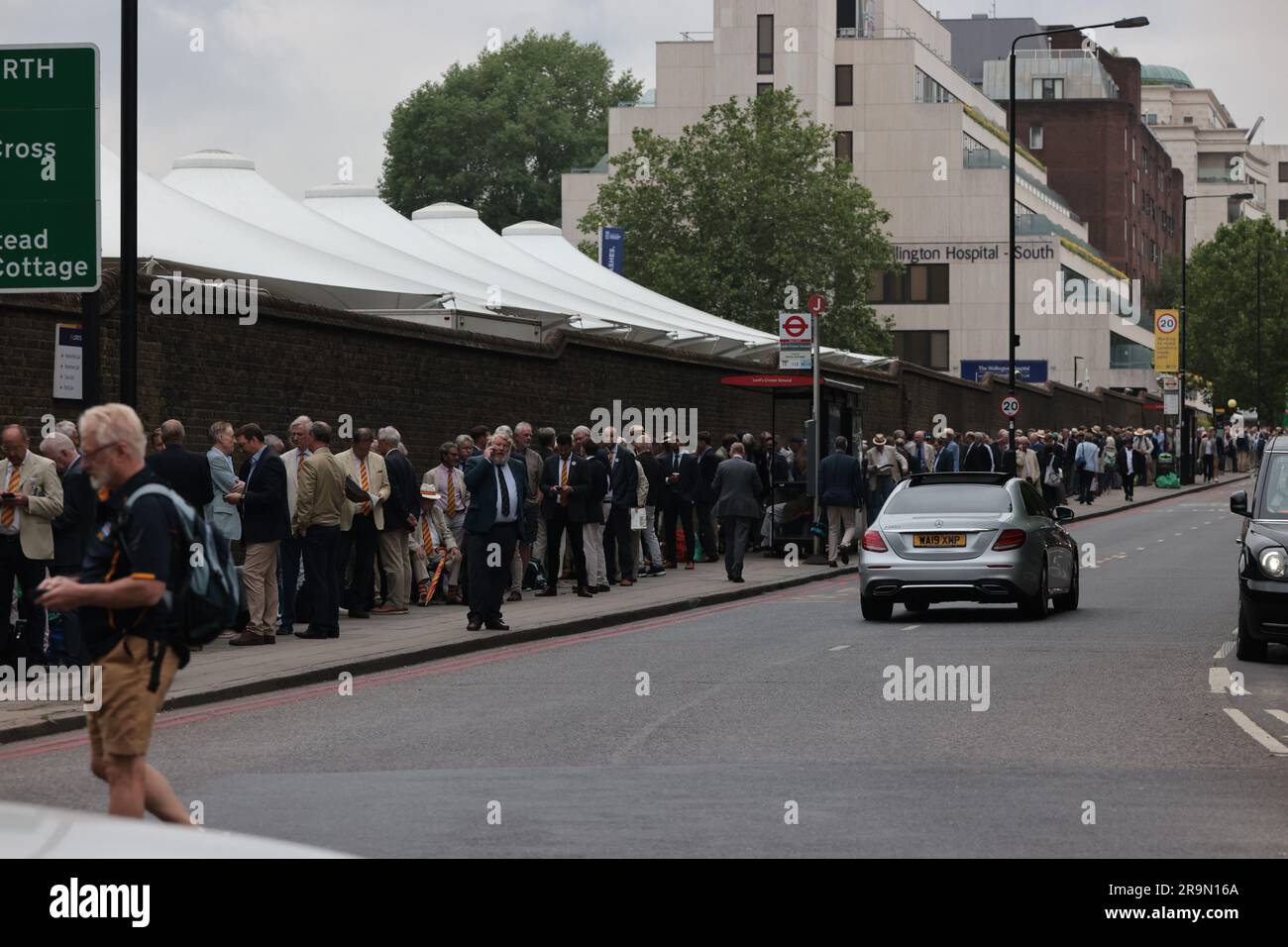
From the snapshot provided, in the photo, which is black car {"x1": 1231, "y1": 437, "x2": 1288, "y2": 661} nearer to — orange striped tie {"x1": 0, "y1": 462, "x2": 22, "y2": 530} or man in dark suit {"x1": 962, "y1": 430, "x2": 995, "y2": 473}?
orange striped tie {"x1": 0, "y1": 462, "x2": 22, "y2": 530}

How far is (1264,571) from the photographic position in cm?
1473

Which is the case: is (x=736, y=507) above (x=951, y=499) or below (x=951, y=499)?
below

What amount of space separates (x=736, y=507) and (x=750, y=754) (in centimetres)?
1424

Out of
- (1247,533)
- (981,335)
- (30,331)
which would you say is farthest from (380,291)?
(981,335)

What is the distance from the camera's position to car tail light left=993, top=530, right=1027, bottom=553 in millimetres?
19328

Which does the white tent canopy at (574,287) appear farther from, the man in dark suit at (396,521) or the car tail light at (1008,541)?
the car tail light at (1008,541)

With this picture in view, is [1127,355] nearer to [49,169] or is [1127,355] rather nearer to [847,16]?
[847,16]

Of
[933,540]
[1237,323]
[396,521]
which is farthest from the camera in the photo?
[1237,323]

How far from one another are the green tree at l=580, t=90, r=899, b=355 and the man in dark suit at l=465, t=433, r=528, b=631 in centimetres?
4273

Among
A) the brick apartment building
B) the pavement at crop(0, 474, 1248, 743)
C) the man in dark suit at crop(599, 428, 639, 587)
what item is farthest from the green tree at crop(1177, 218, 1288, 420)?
the man in dark suit at crop(599, 428, 639, 587)

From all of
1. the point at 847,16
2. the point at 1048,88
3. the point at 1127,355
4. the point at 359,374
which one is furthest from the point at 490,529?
the point at 1048,88

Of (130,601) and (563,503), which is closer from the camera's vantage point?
(130,601)

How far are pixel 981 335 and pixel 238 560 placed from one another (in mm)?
71211

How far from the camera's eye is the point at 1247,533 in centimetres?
1529
